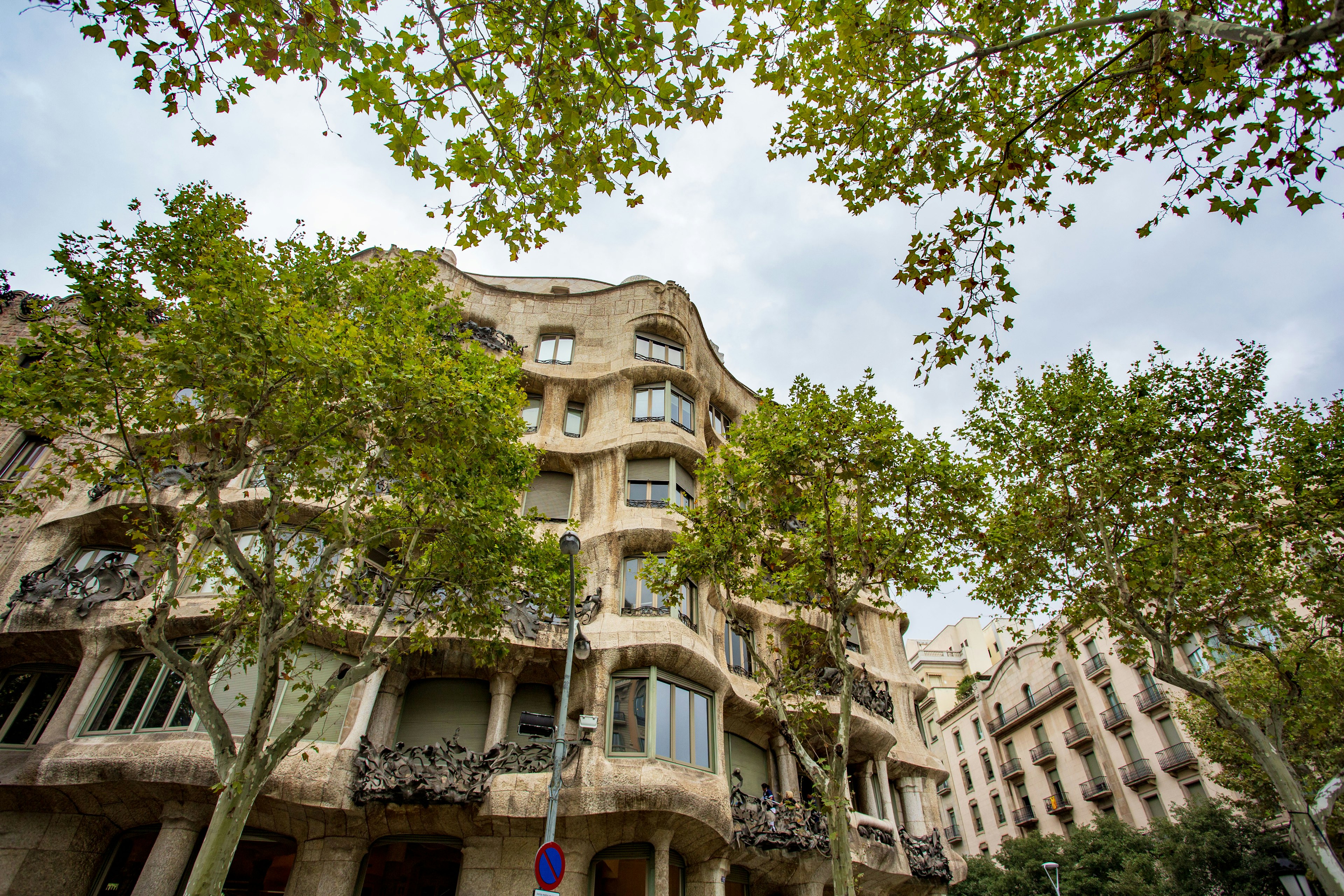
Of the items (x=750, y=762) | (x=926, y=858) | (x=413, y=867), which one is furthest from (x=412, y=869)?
(x=926, y=858)

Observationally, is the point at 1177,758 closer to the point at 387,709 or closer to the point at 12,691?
the point at 387,709

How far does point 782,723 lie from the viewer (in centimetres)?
1180

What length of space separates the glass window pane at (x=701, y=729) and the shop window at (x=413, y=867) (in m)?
5.25

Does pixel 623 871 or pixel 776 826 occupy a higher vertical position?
pixel 776 826

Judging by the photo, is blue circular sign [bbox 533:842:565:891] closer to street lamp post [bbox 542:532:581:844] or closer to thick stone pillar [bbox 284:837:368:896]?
street lamp post [bbox 542:532:581:844]

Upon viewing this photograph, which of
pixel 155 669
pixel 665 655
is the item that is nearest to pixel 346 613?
pixel 155 669

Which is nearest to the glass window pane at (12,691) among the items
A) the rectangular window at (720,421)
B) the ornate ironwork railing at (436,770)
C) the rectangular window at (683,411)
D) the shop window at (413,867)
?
the ornate ironwork railing at (436,770)

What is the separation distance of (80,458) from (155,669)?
20.2 ft

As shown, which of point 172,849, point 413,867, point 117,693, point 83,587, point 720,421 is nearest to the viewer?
point 172,849

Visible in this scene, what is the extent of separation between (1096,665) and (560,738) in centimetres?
3493

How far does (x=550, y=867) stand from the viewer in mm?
8891

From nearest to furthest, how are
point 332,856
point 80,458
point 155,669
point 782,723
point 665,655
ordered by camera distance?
point 80,458
point 782,723
point 332,856
point 155,669
point 665,655

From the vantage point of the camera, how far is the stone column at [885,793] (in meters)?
19.4

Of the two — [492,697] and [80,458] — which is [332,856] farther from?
[80,458]
